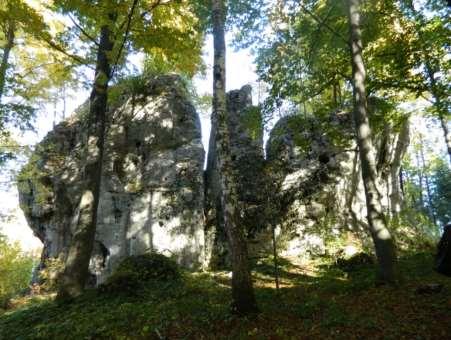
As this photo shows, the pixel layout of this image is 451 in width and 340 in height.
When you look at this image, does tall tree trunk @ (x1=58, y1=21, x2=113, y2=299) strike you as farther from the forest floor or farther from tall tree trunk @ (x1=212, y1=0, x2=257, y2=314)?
tall tree trunk @ (x1=212, y1=0, x2=257, y2=314)

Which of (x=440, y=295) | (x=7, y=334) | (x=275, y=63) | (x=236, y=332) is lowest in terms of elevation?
(x=7, y=334)

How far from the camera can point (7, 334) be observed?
8.13 meters

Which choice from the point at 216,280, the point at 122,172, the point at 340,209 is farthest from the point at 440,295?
the point at 122,172

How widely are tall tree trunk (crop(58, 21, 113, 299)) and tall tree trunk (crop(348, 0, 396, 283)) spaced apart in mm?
7382

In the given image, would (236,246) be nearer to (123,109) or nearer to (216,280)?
(216,280)

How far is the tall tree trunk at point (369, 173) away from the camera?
8.08m

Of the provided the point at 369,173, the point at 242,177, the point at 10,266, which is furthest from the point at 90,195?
the point at 10,266

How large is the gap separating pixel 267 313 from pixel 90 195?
638 centimetres

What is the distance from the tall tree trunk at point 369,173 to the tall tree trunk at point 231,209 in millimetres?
3453

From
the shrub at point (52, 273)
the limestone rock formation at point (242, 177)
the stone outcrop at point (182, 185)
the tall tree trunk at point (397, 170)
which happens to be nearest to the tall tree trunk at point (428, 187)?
the tall tree trunk at point (397, 170)

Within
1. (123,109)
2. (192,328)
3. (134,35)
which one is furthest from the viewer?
(123,109)

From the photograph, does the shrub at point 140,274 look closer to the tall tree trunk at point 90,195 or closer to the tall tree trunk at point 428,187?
the tall tree trunk at point 90,195

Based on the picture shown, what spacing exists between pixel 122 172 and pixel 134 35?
23.7 ft

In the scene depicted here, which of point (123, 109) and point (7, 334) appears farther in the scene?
point (123, 109)
